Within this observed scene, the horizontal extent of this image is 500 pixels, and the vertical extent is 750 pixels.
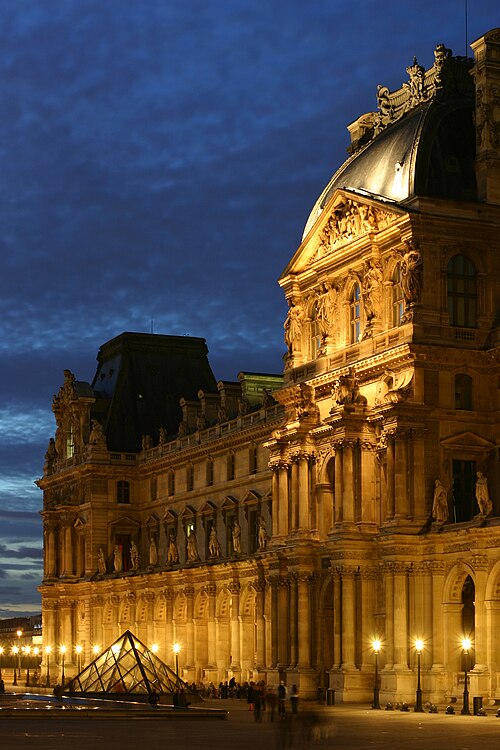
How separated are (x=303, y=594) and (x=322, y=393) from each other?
9676 mm

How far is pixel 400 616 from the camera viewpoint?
7669cm

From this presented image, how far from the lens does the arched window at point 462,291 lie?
262 ft

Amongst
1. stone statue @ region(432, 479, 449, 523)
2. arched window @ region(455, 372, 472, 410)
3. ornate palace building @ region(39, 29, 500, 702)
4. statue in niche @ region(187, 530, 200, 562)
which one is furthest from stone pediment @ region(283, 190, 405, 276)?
statue in niche @ region(187, 530, 200, 562)

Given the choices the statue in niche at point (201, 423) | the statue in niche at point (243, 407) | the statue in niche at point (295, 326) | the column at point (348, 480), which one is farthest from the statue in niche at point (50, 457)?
the column at point (348, 480)

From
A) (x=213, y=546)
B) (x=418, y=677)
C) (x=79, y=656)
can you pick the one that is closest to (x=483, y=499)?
(x=418, y=677)

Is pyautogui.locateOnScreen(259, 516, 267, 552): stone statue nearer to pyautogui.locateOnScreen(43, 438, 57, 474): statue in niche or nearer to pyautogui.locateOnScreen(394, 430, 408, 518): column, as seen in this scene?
pyautogui.locateOnScreen(394, 430, 408, 518): column

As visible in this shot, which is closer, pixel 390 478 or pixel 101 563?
pixel 390 478

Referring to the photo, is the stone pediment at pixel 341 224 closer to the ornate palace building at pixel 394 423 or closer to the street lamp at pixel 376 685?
the ornate palace building at pixel 394 423

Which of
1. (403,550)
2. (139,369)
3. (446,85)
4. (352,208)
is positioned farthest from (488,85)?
(139,369)

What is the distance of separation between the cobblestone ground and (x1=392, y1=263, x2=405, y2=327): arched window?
61.3 feet

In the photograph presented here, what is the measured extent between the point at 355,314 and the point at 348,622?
587 inches

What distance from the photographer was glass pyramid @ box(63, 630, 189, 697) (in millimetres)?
86125

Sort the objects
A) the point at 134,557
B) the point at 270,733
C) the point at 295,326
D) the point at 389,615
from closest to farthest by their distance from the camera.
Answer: the point at 270,733 → the point at 389,615 → the point at 295,326 → the point at 134,557

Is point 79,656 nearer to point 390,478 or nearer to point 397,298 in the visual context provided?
point 390,478
